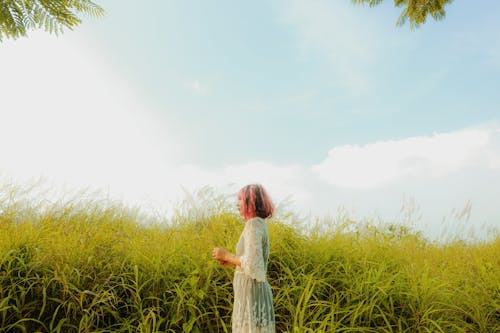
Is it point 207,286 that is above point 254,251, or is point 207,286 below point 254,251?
below

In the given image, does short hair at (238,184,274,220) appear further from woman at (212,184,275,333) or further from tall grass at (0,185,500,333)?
tall grass at (0,185,500,333)

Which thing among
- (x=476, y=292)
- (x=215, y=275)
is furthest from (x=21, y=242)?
(x=476, y=292)

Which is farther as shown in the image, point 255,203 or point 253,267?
point 255,203

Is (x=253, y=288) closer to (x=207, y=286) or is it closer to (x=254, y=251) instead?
(x=254, y=251)

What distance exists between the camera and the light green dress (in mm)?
2418

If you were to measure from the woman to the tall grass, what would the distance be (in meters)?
0.64

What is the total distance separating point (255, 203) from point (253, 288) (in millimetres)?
552

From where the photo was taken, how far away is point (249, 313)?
2.47 meters

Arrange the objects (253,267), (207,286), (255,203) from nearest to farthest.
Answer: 1. (253,267)
2. (255,203)
3. (207,286)

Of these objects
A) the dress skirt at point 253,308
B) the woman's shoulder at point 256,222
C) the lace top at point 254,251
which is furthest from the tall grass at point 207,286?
the woman's shoulder at point 256,222

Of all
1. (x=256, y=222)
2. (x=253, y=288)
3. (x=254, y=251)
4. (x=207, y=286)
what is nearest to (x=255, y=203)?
(x=256, y=222)

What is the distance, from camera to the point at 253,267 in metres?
2.41

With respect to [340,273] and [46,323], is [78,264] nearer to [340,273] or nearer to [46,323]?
[46,323]

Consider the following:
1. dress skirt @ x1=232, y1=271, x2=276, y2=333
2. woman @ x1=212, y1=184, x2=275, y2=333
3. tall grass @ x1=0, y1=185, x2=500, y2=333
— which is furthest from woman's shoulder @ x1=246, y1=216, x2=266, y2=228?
tall grass @ x1=0, y1=185, x2=500, y2=333
